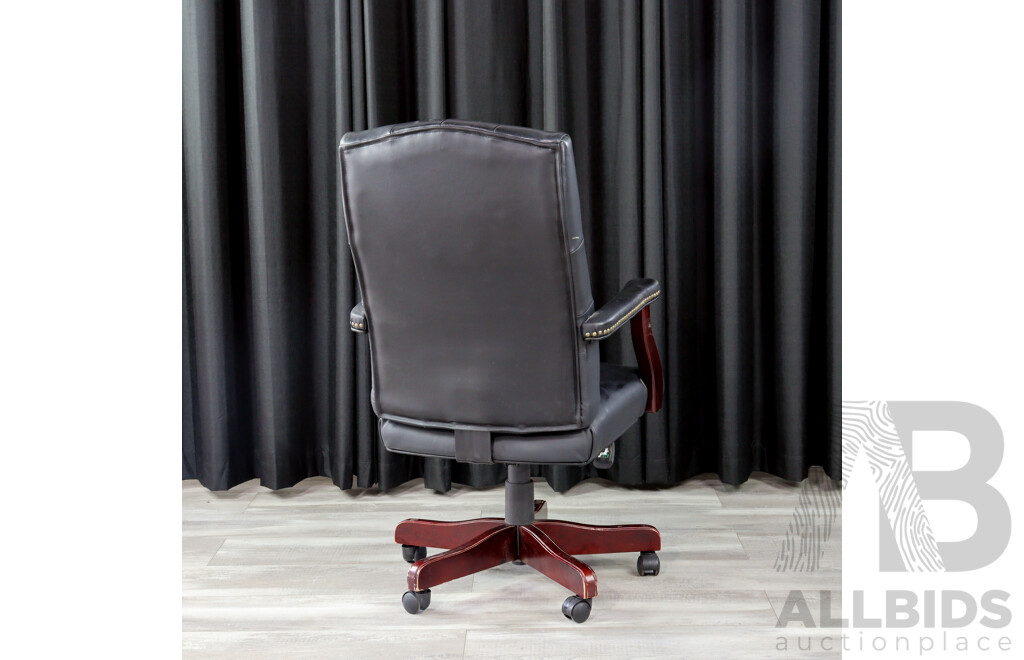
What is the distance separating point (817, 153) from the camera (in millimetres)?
2480

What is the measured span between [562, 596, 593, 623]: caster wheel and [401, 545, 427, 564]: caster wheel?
1.48 feet

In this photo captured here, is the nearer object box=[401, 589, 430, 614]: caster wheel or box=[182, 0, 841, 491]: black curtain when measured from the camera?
box=[401, 589, 430, 614]: caster wheel

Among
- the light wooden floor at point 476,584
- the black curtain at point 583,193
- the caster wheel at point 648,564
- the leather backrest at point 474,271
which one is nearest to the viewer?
the leather backrest at point 474,271

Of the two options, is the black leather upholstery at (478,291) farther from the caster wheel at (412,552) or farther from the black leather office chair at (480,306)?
the caster wheel at (412,552)

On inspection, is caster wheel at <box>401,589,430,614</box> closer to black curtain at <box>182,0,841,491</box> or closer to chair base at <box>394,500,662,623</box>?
chair base at <box>394,500,662,623</box>

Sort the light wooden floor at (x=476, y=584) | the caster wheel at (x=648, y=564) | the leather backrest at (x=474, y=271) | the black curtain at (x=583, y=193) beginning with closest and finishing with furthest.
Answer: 1. the leather backrest at (x=474, y=271)
2. the light wooden floor at (x=476, y=584)
3. the caster wheel at (x=648, y=564)
4. the black curtain at (x=583, y=193)

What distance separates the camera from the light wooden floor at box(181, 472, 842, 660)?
1685 mm

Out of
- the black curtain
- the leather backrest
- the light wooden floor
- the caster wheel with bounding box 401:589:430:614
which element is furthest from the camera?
the black curtain

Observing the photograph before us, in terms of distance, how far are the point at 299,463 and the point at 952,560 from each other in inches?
94.0

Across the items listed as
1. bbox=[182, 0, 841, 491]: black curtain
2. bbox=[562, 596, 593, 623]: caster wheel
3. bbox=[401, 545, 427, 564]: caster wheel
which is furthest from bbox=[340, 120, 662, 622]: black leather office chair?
bbox=[182, 0, 841, 491]: black curtain

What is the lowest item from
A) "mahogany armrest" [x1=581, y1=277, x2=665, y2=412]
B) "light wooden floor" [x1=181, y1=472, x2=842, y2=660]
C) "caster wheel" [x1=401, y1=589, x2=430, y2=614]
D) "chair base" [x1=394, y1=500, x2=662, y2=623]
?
"light wooden floor" [x1=181, y1=472, x2=842, y2=660]

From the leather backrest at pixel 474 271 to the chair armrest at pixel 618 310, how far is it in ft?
0.10

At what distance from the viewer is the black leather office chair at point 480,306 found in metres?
1.55

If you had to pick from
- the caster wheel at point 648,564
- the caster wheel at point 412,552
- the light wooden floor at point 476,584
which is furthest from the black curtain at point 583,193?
the caster wheel at point 648,564
